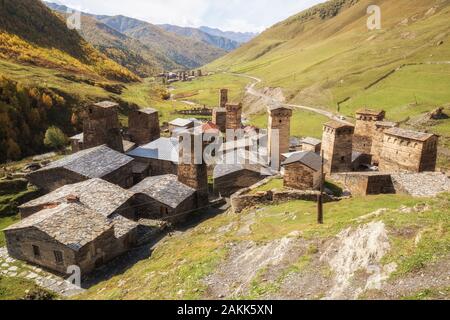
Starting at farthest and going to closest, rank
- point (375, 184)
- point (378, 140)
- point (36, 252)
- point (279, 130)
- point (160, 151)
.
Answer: point (160, 151) < point (279, 130) < point (378, 140) < point (375, 184) < point (36, 252)

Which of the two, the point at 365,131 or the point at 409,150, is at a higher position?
the point at 365,131

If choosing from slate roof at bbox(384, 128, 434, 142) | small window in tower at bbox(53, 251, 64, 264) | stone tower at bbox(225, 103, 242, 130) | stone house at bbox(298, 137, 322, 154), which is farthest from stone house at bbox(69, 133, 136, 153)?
slate roof at bbox(384, 128, 434, 142)

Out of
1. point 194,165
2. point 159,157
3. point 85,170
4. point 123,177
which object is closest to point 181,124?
point 159,157

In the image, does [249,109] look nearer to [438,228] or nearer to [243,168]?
[243,168]

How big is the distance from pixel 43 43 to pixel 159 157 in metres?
79.1

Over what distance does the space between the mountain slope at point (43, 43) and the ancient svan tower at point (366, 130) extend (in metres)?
70.7

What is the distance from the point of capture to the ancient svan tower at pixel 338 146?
112 feet

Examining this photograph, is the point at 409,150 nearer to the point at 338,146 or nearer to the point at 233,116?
the point at 338,146

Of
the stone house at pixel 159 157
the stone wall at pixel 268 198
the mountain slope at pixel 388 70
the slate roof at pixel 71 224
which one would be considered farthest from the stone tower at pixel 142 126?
the mountain slope at pixel 388 70

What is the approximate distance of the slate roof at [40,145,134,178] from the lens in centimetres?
3238

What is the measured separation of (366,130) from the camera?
4175cm

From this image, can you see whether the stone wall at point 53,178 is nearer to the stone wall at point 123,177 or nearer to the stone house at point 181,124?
the stone wall at point 123,177
